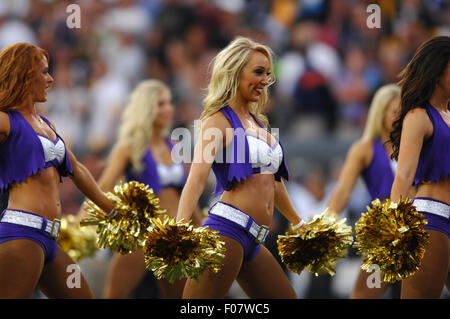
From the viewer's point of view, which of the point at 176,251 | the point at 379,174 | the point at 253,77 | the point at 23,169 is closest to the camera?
the point at 176,251

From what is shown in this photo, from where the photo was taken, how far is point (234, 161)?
4.37 metres

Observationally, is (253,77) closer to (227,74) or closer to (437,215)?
(227,74)

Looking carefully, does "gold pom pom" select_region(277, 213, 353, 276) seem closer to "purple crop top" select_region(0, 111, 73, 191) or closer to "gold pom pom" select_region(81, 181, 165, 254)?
"gold pom pom" select_region(81, 181, 165, 254)

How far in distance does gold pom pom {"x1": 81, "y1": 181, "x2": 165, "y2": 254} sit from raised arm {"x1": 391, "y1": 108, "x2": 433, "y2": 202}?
61.1 inches

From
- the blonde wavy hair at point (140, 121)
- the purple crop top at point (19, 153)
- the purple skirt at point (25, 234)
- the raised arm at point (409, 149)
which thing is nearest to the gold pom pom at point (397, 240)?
the raised arm at point (409, 149)

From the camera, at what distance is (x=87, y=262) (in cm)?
744

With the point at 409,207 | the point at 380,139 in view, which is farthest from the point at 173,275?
the point at 380,139

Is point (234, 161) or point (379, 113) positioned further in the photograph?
point (379, 113)

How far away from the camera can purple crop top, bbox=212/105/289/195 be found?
→ 4.34 m

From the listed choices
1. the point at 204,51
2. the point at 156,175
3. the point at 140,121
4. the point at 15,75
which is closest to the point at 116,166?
the point at 156,175

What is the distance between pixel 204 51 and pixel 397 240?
6703 millimetres

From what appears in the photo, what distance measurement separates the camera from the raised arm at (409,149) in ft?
14.0

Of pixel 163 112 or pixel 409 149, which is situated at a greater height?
pixel 163 112
